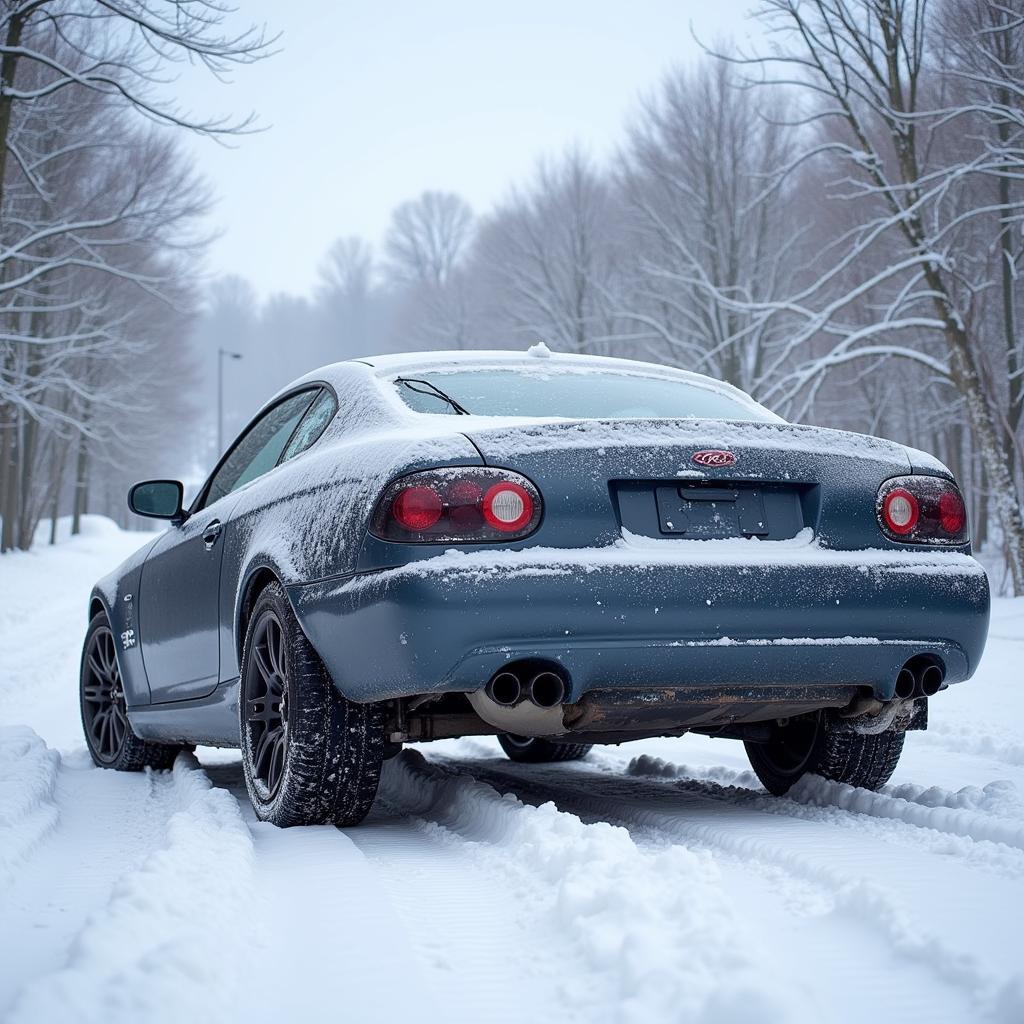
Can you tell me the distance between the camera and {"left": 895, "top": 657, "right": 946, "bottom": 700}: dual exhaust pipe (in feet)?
11.5

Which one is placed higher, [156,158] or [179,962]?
[156,158]

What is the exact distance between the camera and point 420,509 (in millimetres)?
3113

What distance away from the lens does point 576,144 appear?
28.6 metres

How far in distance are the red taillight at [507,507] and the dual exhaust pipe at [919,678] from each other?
3.98ft

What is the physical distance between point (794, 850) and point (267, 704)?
1.63m

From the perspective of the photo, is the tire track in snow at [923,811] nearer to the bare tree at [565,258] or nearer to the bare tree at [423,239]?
the bare tree at [565,258]

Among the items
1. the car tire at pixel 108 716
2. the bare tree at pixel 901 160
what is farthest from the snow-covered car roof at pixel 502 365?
the bare tree at pixel 901 160

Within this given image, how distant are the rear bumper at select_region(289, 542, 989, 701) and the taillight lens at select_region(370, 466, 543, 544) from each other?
0.23 feet

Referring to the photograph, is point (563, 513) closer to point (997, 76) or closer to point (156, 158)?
point (997, 76)

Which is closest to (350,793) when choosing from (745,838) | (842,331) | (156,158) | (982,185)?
(745,838)

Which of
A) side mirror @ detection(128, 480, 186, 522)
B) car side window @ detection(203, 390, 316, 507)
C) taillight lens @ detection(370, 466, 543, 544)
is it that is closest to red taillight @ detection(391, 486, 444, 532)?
taillight lens @ detection(370, 466, 543, 544)

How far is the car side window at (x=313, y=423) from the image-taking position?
4078mm

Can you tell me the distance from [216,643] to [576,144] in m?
26.0

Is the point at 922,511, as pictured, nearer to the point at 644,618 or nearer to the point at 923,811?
the point at 923,811
